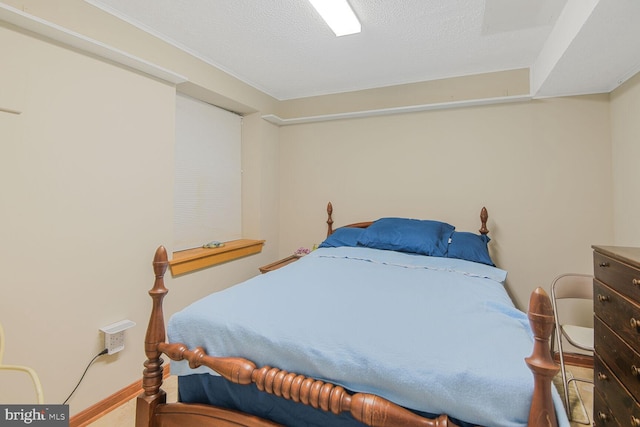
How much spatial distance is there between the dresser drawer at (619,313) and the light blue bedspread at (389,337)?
0.42 metres

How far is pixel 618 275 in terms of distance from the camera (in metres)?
1.32

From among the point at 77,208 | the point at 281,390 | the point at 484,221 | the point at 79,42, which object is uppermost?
the point at 79,42

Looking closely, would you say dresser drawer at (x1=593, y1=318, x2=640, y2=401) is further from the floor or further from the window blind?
the window blind

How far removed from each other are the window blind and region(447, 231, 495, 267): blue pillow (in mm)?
2112

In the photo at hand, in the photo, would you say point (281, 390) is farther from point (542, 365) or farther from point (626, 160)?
point (626, 160)

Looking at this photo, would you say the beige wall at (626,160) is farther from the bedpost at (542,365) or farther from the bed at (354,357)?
the bedpost at (542,365)

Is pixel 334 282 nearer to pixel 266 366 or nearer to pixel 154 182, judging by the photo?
pixel 266 366

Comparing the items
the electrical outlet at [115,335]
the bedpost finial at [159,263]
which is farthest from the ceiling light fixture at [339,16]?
the electrical outlet at [115,335]

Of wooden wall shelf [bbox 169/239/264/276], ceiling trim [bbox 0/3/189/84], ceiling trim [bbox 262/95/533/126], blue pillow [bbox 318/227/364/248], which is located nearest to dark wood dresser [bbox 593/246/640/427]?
ceiling trim [bbox 262/95/533/126]

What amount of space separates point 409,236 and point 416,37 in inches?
57.8

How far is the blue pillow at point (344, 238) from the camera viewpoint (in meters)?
2.68

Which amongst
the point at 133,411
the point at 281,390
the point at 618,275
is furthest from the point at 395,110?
the point at 133,411

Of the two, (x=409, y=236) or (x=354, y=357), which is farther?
(x=409, y=236)

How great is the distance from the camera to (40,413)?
3.69 ft
